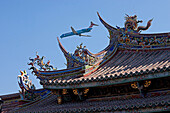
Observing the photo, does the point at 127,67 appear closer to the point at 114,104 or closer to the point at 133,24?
the point at 114,104

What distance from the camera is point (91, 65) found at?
10.8 metres

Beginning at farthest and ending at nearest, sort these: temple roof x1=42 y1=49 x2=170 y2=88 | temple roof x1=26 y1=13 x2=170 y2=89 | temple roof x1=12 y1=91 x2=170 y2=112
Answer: temple roof x1=26 y1=13 x2=170 y2=89
temple roof x1=42 y1=49 x2=170 y2=88
temple roof x1=12 y1=91 x2=170 y2=112

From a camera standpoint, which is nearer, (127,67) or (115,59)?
(127,67)

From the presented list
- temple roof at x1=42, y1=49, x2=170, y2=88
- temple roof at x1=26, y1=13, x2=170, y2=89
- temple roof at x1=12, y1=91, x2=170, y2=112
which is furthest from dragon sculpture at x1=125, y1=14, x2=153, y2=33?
temple roof at x1=12, y1=91, x2=170, y2=112

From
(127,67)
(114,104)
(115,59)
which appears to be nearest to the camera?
(114,104)

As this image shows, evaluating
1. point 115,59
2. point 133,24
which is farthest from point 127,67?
point 133,24

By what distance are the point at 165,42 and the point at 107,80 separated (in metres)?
3.56

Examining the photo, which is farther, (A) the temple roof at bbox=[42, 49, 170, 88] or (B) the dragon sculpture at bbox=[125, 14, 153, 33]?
(B) the dragon sculpture at bbox=[125, 14, 153, 33]

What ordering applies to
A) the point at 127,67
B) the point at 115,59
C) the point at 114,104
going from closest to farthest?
1. the point at 114,104
2. the point at 127,67
3. the point at 115,59

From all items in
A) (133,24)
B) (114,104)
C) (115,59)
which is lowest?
(114,104)

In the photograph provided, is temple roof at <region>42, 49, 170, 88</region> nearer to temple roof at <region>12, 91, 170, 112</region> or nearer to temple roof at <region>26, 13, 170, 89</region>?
temple roof at <region>26, 13, 170, 89</region>

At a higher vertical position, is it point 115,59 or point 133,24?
point 133,24

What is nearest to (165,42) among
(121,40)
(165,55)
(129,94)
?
(165,55)

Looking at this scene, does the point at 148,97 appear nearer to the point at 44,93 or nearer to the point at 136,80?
the point at 136,80
